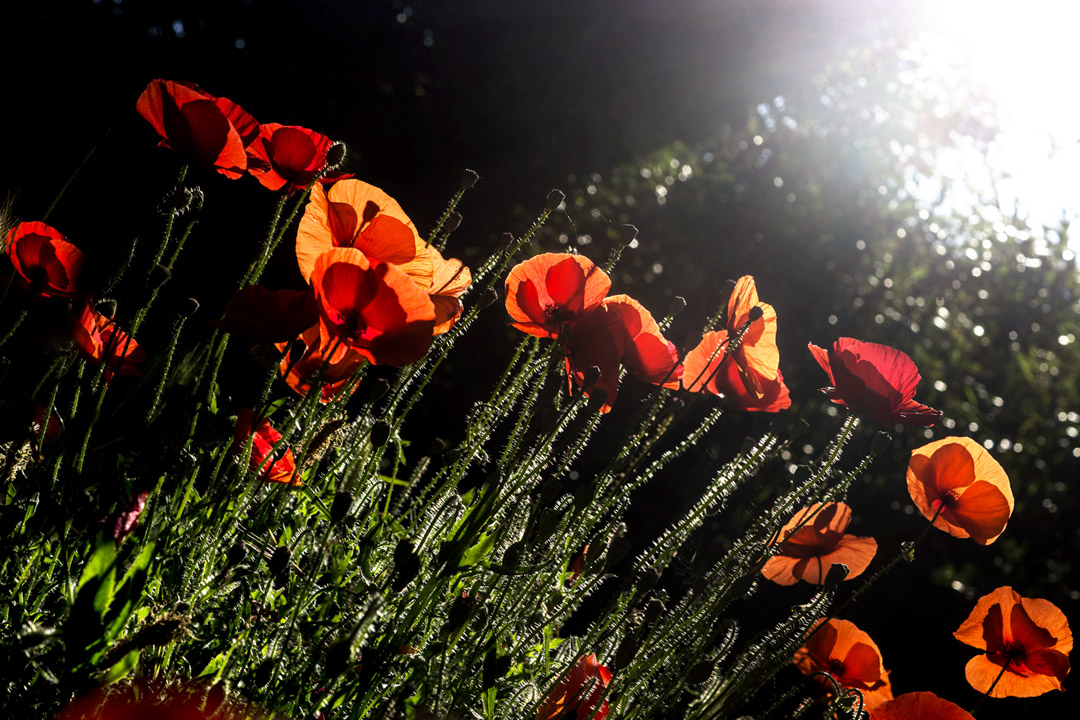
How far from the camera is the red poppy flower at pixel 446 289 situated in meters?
1.12

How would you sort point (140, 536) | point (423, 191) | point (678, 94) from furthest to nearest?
point (678, 94)
point (423, 191)
point (140, 536)

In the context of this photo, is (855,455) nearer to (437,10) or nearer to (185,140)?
(437,10)

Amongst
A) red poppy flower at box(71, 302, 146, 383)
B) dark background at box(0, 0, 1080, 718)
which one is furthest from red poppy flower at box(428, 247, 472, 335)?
dark background at box(0, 0, 1080, 718)

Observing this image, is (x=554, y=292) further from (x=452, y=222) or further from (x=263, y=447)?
(x=263, y=447)

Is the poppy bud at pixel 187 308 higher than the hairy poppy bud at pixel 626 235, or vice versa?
the hairy poppy bud at pixel 626 235

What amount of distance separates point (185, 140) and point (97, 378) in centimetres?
34

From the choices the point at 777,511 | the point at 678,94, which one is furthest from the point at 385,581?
the point at 678,94

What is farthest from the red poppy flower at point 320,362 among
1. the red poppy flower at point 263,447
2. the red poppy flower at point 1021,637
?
the red poppy flower at point 1021,637

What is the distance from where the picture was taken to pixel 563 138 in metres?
4.02

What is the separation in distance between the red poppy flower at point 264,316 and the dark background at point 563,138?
6.25ft

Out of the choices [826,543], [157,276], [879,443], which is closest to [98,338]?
[157,276]

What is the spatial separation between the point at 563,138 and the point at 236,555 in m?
3.41

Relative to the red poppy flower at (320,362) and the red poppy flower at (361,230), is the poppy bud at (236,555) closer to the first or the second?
the red poppy flower at (320,362)

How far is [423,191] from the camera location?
374 centimetres
